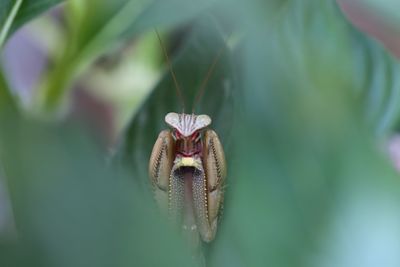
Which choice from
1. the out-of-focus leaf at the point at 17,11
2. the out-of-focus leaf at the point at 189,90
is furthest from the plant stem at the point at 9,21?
the out-of-focus leaf at the point at 189,90

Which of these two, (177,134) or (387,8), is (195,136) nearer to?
(177,134)

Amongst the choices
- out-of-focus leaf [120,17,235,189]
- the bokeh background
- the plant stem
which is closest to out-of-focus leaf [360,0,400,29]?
the bokeh background

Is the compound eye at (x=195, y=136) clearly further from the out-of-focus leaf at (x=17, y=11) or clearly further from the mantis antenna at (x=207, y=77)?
the out-of-focus leaf at (x=17, y=11)

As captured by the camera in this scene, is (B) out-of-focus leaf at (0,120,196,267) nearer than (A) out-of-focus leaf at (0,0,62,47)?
Yes

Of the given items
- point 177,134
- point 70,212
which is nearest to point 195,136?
point 177,134

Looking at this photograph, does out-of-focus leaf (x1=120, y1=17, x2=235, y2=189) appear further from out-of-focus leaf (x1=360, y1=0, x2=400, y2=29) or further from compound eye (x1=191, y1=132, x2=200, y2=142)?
out-of-focus leaf (x1=360, y1=0, x2=400, y2=29)

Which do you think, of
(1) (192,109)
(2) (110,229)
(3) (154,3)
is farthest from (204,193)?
(2) (110,229)
